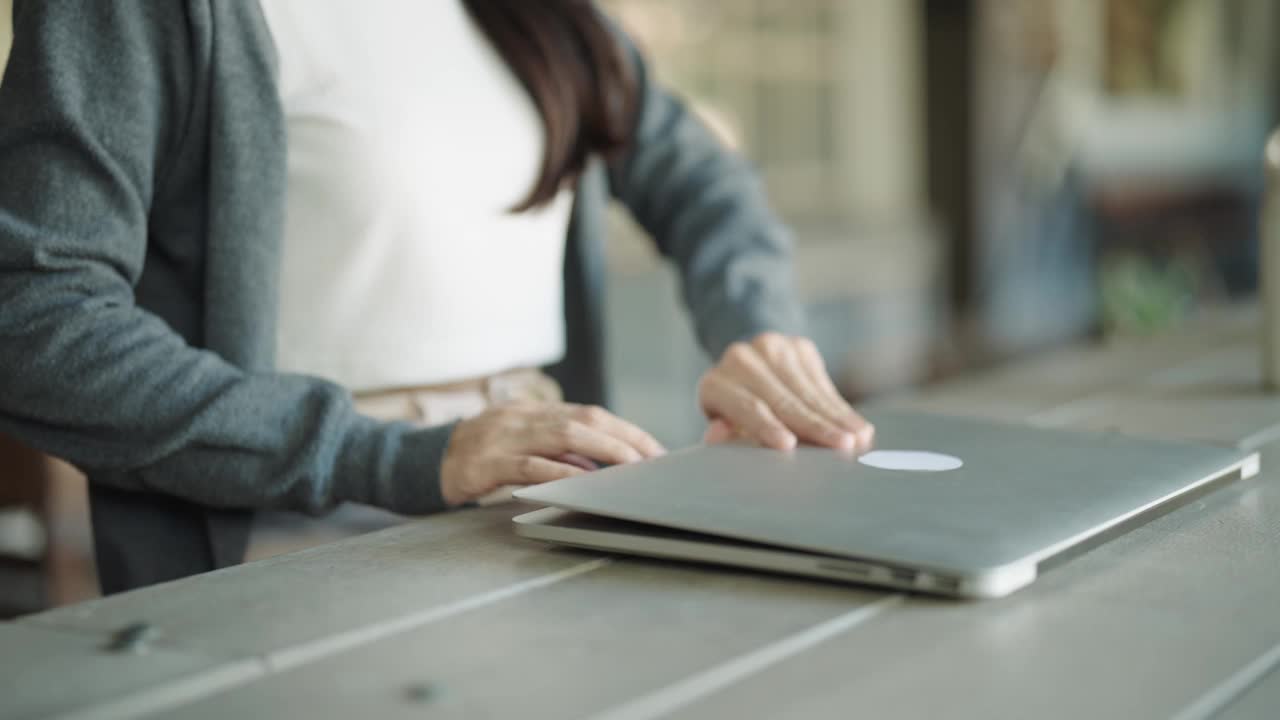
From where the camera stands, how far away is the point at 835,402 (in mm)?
885

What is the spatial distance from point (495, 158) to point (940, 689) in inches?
30.5

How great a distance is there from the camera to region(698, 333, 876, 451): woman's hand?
83 cm

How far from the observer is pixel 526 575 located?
2.13ft

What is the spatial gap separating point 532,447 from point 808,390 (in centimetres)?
19

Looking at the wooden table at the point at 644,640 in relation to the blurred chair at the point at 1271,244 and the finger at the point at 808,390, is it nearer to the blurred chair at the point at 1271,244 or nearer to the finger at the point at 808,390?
the finger at the point at 808,390

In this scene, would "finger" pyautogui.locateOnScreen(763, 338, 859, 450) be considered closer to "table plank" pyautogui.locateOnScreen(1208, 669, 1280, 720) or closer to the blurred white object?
"table plank" pyautogui.locateOnScreen(1208, 669, 1280, 720)

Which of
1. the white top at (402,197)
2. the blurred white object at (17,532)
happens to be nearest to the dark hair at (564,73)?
the white top at (402,197)

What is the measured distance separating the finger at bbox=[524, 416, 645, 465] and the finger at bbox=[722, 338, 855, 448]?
10 cm

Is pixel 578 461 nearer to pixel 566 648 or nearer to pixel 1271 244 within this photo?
pixel 566 648

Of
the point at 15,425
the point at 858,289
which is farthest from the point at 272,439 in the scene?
the point at 858,289

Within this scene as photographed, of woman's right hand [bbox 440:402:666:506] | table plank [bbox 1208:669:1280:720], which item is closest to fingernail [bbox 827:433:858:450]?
woman's right hand [bbox 440:402:666:506]

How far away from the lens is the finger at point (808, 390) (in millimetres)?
823

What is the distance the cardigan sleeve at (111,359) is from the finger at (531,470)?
61 mm

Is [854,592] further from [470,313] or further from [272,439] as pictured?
[470,313]
